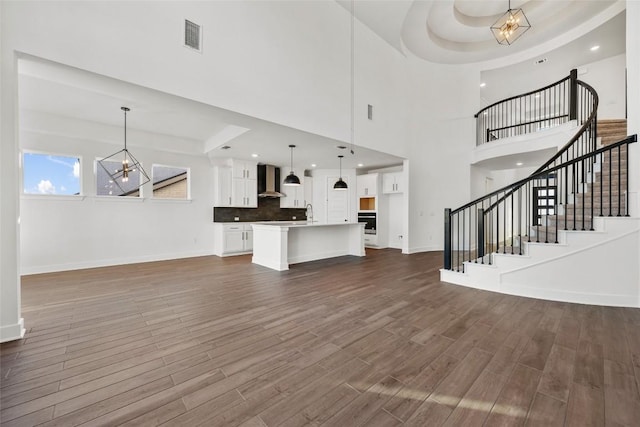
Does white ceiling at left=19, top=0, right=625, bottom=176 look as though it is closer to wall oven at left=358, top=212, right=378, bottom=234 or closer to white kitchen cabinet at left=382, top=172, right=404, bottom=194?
white kitchen cabinet at left=382, top=172, right=404, bottom=194

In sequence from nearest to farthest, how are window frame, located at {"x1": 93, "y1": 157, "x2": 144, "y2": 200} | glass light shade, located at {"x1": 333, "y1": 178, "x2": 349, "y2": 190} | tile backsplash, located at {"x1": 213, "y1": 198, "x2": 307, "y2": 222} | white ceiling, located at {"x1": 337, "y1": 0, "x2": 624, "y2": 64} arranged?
1. window frame, located at {"x1": 93, "y1": 157, "x2": 144, "y2": 200}
2. white ceiling, located at {"x1": 337, "y1": 0, "x2": 624, "y2": 64}
3. glass light shade, located at {"x1": 333, "y1": 178, "x2": 349, "y2": 190}
4. tile backsplash, located at {"x1": 213, "y1": 198, "x2": 307, "y2": 222}

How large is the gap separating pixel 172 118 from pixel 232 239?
336 centimetres

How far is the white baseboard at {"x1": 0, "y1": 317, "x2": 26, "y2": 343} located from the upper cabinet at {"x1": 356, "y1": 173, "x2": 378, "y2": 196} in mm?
7805

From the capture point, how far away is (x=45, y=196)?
4.98 m

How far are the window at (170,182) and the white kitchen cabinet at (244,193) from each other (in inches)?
49.0

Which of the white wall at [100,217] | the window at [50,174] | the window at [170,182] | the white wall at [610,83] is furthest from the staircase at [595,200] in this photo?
the window at [50,174]

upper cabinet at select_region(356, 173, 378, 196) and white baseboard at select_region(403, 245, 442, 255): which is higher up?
upper cabinet at select_region(356, 173, 378, 196)

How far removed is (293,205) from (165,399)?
7324 millimetres

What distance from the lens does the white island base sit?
527cm

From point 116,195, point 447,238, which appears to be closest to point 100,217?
point 116,195

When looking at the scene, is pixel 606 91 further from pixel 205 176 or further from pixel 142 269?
pixel 142 269

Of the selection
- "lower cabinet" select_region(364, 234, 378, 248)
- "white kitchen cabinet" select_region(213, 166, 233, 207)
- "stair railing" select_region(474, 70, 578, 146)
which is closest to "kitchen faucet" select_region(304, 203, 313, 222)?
"lower cabinet" select_region(364, 234, 378, 248)

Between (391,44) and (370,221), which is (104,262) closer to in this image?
(370,221)

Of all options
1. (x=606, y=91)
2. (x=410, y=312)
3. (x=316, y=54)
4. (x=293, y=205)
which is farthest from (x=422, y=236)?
(x=606, y=91)
